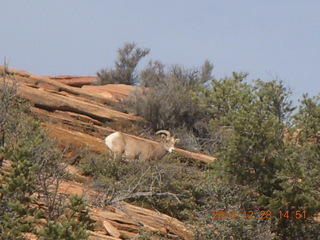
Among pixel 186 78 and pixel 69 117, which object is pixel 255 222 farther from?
pixel 186 78

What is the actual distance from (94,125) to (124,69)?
39.0 feet

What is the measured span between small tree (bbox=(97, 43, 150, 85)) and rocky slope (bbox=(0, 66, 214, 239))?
3.71 m

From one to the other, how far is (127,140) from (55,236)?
9.06 metres

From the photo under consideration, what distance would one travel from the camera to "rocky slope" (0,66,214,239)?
12.7 m

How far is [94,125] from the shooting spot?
20125 millimetres

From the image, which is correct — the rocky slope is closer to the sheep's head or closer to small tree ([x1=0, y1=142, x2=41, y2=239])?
the sheep's head

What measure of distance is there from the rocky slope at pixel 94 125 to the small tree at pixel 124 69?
3705mm

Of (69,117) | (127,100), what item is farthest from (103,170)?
(127,100)

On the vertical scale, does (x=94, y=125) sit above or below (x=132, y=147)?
above

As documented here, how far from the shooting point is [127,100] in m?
23.5
